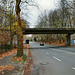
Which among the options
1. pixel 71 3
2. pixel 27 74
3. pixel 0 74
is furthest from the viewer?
pixel 71 3

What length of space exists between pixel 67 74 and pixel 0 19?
1989 cm

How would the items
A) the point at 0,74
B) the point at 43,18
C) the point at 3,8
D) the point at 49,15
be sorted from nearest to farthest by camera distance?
the point at 0,74 < the point at 3,8 < the point at 49,15 < the point at 43,18

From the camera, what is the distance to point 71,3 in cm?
3117

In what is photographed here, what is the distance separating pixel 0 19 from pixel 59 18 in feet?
102

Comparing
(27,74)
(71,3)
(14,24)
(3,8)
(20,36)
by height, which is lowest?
(27,74)

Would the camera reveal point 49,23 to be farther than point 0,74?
Yes

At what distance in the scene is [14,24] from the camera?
26.0 metres

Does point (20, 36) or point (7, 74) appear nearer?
point (7, 74)

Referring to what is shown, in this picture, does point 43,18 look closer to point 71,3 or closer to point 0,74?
point 71,3

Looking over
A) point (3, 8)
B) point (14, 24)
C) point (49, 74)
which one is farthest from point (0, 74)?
point (14, 24)

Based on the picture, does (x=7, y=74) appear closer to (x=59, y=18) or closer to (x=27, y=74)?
(x=27, y=74)

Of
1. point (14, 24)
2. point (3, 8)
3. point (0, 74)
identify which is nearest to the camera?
point (0, 74)

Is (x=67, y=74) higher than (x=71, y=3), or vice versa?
(x=71, y=3)

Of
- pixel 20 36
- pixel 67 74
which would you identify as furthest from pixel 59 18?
pixel 67 74
